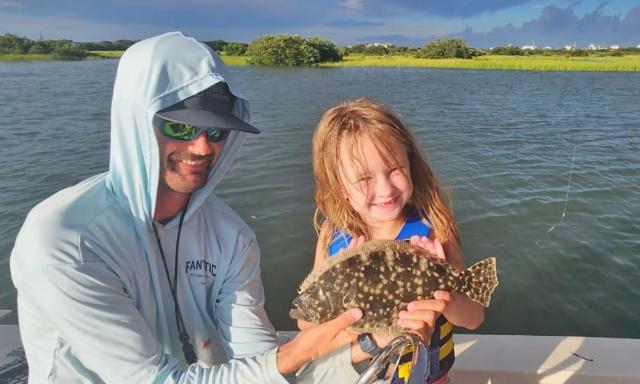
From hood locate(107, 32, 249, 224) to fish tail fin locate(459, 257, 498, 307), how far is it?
1.59 metres

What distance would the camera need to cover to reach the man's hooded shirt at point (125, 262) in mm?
1923

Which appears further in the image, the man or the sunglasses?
the sunglasses

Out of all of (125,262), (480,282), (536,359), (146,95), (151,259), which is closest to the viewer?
(146,95)

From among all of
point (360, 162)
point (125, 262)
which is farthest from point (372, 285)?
point (125, 262)

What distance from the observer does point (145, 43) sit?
2160mm

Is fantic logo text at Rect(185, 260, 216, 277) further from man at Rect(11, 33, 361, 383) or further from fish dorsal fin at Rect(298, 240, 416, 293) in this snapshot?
fish dorsal fin at Rect(298, 240, 416, 293)

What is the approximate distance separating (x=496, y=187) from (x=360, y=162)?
10026 millimetres

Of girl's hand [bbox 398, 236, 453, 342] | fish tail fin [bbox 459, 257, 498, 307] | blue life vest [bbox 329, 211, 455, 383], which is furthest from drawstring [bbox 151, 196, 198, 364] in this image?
fish tail fin [bbox 459, 257, 498, 307]

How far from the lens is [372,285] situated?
221 cm

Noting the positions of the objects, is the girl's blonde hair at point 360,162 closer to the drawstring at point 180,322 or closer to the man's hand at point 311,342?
the man's hand at point 311,342

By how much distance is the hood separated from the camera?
207 cm

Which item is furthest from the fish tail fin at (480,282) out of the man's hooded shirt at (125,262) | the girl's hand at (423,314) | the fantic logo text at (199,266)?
the fantic logo text at (199,266)

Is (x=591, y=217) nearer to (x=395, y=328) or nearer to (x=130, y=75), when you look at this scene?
(x=395, y=328)

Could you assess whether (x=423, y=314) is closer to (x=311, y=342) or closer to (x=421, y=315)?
(x=421, y=315)
